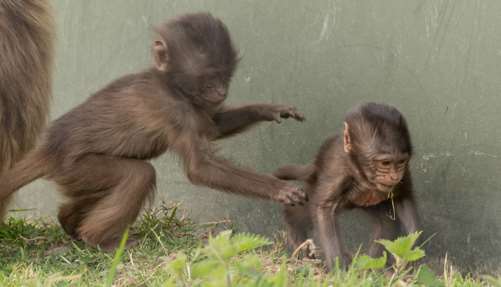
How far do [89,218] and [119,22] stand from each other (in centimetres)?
166

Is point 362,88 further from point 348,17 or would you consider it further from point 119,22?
point 119,22

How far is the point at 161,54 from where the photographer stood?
18.0 feet

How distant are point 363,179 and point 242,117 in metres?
1.07

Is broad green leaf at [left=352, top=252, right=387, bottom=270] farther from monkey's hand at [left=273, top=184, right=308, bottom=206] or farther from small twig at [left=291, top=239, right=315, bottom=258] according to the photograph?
monkey's hand at [left=273, top=184, right=308, bottom=206]

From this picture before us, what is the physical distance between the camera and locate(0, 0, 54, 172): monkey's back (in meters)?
5.38

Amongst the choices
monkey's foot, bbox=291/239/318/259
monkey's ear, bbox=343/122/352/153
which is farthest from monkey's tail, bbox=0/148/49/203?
monkey's ear, bbox=343/122/352/153

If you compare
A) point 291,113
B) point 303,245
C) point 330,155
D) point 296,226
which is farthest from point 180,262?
point 291,113

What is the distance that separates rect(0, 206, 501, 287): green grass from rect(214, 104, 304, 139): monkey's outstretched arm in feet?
2.23

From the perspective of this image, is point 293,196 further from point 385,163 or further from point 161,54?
point 161,54

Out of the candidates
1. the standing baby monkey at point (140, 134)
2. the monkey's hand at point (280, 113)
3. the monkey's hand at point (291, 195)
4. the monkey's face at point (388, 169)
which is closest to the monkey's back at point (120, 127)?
the standing baby monkey at point (140, 134)

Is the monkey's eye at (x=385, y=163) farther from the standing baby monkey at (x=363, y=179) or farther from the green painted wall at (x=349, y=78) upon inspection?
the green painted wall at (x=349, y=78)

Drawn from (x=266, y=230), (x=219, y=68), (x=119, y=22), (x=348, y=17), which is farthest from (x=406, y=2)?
(x=119, y=22)

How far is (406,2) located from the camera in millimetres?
5371

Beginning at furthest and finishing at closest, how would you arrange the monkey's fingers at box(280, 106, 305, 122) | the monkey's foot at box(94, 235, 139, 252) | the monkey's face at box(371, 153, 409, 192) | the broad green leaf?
the monkey's fingers at box(280, 106, 305, 122) < the monkey's foot at box(94, 235, 139, 252) < the monkey's face at box(371, 153, 409, 192) < the broad green leaf
